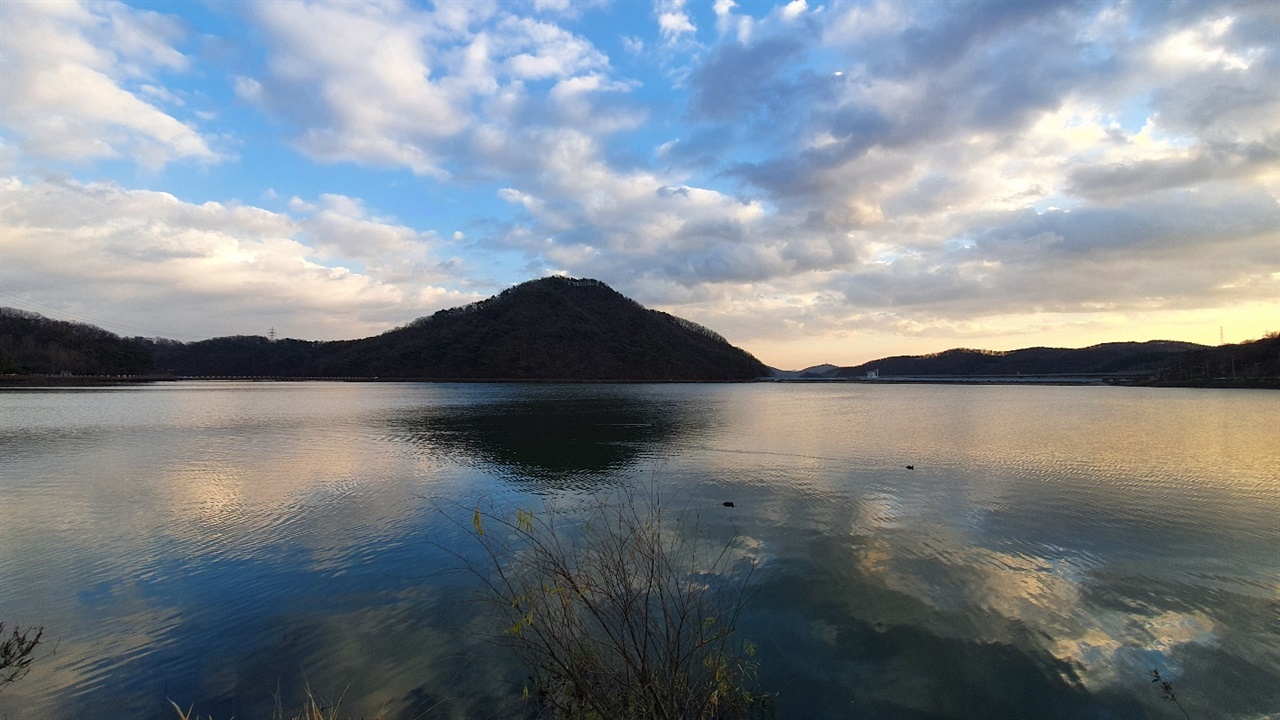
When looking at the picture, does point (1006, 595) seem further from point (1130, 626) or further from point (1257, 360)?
point (1257, 360)

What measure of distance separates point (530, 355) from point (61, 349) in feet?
313

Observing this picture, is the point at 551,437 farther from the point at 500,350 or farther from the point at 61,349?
the point at 61,349

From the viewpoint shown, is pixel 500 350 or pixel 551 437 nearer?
pixel 551 437

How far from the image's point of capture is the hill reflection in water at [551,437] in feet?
74.0

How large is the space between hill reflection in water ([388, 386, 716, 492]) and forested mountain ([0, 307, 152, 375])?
340 feet

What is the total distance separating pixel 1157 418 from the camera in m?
44.5

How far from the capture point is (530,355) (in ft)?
499

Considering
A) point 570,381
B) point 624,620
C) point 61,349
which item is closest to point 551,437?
point 624,620

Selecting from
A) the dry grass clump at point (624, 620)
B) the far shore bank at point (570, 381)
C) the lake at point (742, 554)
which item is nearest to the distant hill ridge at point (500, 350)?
the far shore bank at point (570, 381)

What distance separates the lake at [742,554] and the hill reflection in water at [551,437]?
1.30ft

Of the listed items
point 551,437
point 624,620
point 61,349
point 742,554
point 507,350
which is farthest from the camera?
point 507,350

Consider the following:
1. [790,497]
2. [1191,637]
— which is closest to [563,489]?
[790,497]

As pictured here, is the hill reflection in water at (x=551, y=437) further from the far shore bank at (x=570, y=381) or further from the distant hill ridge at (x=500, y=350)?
the distant hill ridge at (x=500, y=350)

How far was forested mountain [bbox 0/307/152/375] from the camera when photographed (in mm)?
101625
